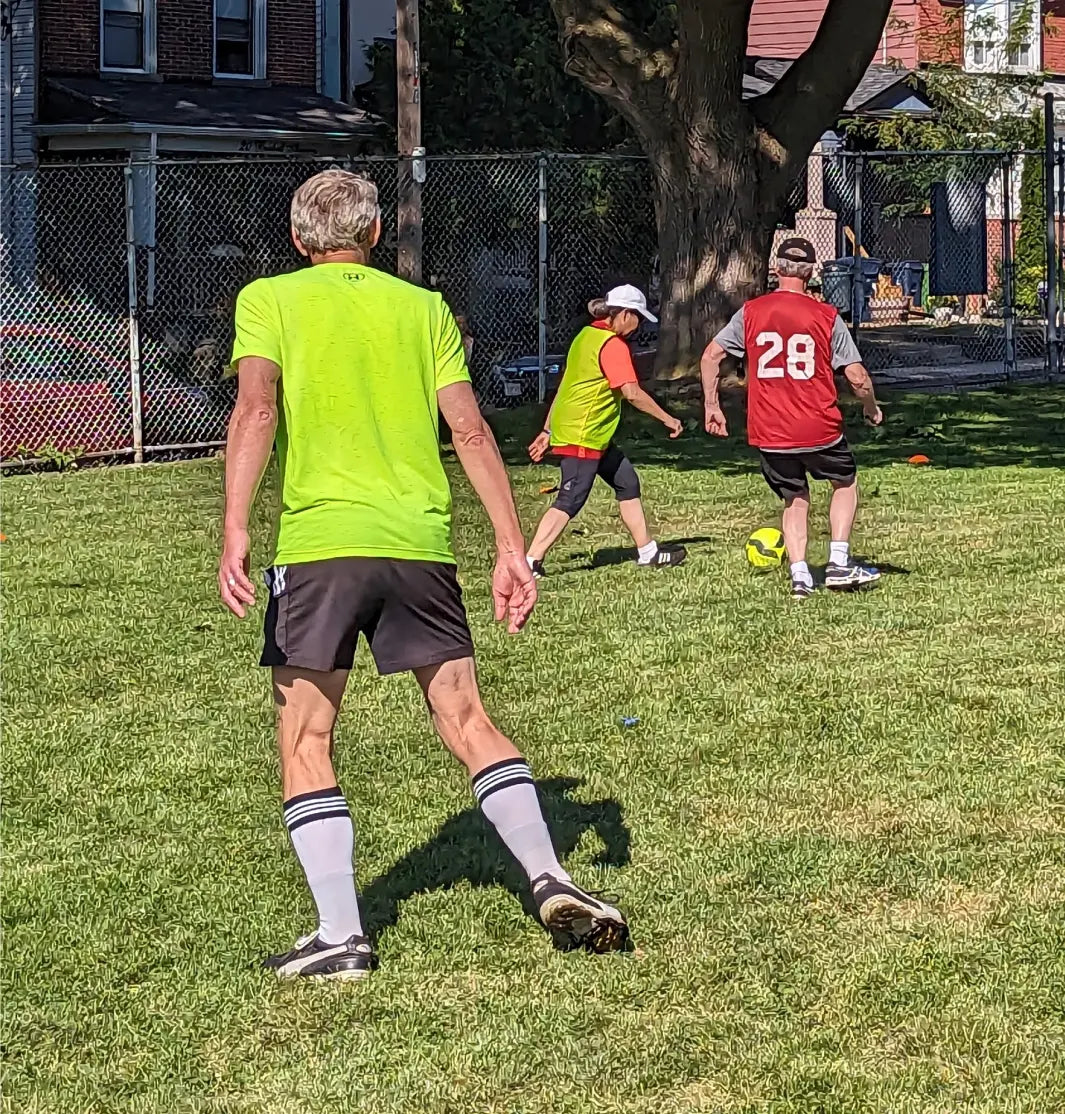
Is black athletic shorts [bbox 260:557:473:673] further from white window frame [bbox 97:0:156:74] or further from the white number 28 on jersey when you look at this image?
white window frame [bbox 97:0:156:74]

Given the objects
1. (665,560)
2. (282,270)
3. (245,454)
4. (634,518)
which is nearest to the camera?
(245,454)

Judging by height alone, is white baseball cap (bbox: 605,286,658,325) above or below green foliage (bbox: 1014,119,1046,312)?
below

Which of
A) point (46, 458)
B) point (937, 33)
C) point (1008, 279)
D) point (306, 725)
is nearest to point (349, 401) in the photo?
point (306, 725)

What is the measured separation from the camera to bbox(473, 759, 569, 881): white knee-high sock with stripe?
5.25 m


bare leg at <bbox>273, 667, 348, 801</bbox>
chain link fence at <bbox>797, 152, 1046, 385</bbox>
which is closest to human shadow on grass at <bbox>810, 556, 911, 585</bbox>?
bare leg at <bbox>273, 667, 348, 801</bbox>

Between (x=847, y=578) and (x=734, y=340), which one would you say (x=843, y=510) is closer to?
(x=847, y=578)

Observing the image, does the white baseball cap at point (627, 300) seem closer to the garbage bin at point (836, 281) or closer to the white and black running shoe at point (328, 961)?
the white and black running shoe at point (328, 961)

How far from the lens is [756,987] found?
16.2 ft

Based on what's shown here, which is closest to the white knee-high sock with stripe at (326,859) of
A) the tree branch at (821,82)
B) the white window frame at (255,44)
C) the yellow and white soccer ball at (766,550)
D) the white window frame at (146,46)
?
the yellow and white soccer ball at (766,550)

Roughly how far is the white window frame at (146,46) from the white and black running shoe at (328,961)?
26806mm

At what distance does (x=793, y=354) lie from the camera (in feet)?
33.2

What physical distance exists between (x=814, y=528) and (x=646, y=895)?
23.3 ft

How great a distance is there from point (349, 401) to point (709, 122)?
1488cm

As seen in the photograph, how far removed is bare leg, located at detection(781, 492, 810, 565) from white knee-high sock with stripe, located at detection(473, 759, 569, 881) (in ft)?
17.3
